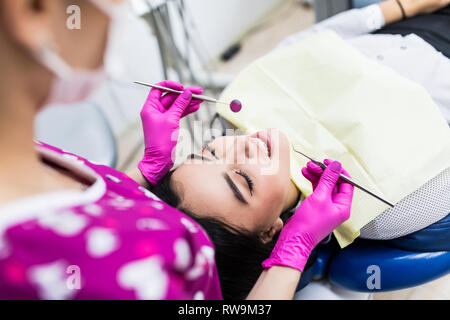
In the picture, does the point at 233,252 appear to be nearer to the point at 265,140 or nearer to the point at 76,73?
the point at 265,140

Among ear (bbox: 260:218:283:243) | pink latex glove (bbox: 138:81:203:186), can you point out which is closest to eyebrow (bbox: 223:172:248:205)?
ear (bbox: 260:218:283:243)

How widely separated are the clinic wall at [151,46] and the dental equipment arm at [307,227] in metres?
1.32

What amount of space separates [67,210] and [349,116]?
0.80 m

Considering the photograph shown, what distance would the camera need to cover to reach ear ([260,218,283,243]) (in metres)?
0.87

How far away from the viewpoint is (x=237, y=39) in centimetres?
255

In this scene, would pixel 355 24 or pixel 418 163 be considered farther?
pixel 355 24

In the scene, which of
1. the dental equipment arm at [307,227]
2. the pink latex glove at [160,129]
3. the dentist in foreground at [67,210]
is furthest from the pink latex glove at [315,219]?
the pink latex glove at [160,129]

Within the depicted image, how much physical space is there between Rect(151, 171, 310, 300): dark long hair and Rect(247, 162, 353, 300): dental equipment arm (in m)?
0.07

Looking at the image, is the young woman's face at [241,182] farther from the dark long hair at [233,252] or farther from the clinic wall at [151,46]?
the clinic wall at [151,46]

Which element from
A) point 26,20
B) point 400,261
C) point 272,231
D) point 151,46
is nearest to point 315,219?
point 272,231

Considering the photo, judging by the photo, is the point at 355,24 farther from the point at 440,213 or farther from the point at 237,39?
the point at 237,39

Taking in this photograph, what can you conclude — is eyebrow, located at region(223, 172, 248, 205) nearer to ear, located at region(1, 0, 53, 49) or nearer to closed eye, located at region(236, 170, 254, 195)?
closed eye, located at region(236, 170, 254, 195)

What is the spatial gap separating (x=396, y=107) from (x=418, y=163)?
18 cm
